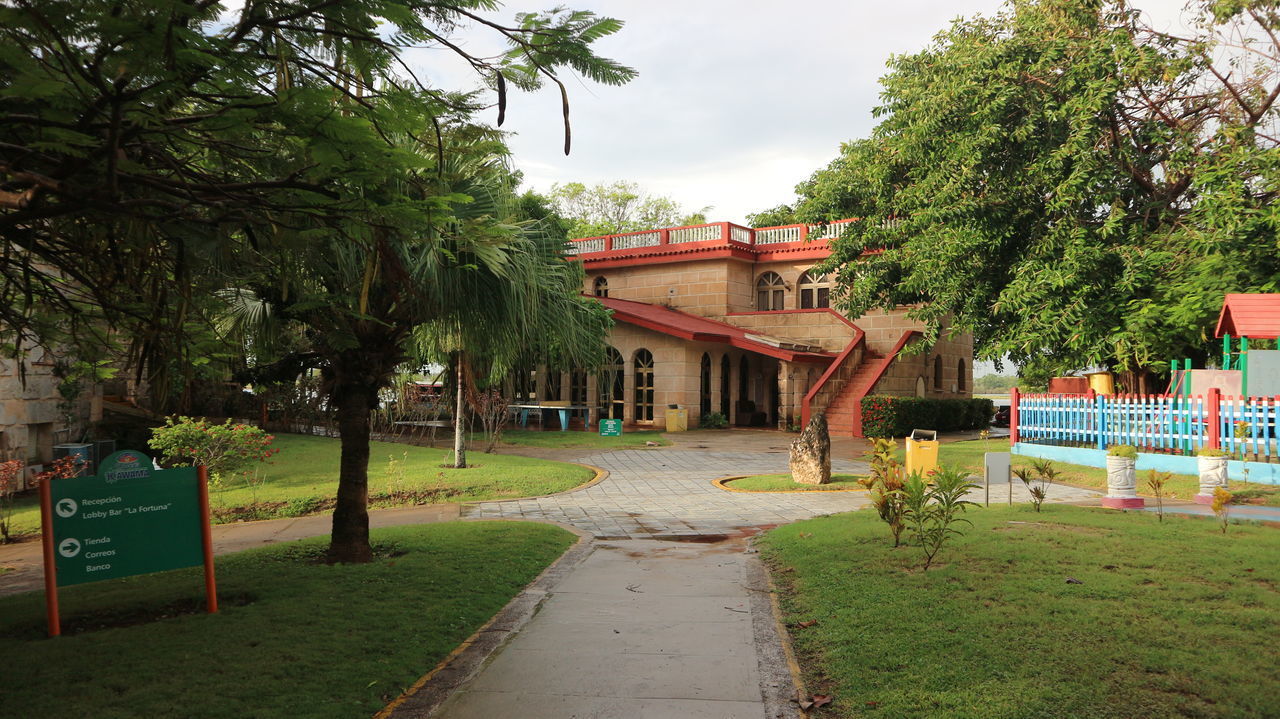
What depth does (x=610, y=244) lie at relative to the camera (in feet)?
109

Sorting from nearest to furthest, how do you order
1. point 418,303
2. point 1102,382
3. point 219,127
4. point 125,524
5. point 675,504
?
point 219,127 < point 125,524 < point 418,303 < point 675,504 < point 1102,382

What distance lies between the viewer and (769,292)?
31109 millimetres

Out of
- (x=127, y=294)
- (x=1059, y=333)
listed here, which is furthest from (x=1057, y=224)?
(x=127, y=294)

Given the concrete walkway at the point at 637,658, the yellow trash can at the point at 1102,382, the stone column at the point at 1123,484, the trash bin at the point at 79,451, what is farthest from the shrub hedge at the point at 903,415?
the trash bin at the point at 79,451

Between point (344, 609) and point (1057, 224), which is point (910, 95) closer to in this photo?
point (1057, 224)

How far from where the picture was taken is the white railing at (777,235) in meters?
30.2

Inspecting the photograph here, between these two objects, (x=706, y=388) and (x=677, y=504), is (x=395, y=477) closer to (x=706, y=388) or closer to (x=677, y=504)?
(x=677, y=504)

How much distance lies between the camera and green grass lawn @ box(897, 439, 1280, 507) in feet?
36.9

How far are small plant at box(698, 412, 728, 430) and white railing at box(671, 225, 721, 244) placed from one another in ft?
23.6

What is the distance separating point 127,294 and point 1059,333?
17.8 meters

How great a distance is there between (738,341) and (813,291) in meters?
6.19

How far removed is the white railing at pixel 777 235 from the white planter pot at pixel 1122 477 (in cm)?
2050

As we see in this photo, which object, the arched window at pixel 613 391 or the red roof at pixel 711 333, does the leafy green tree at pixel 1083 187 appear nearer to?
the red roof at pixel 711 333

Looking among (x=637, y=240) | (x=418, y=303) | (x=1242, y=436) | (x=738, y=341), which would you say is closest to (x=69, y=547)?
(x=418, y=303)
